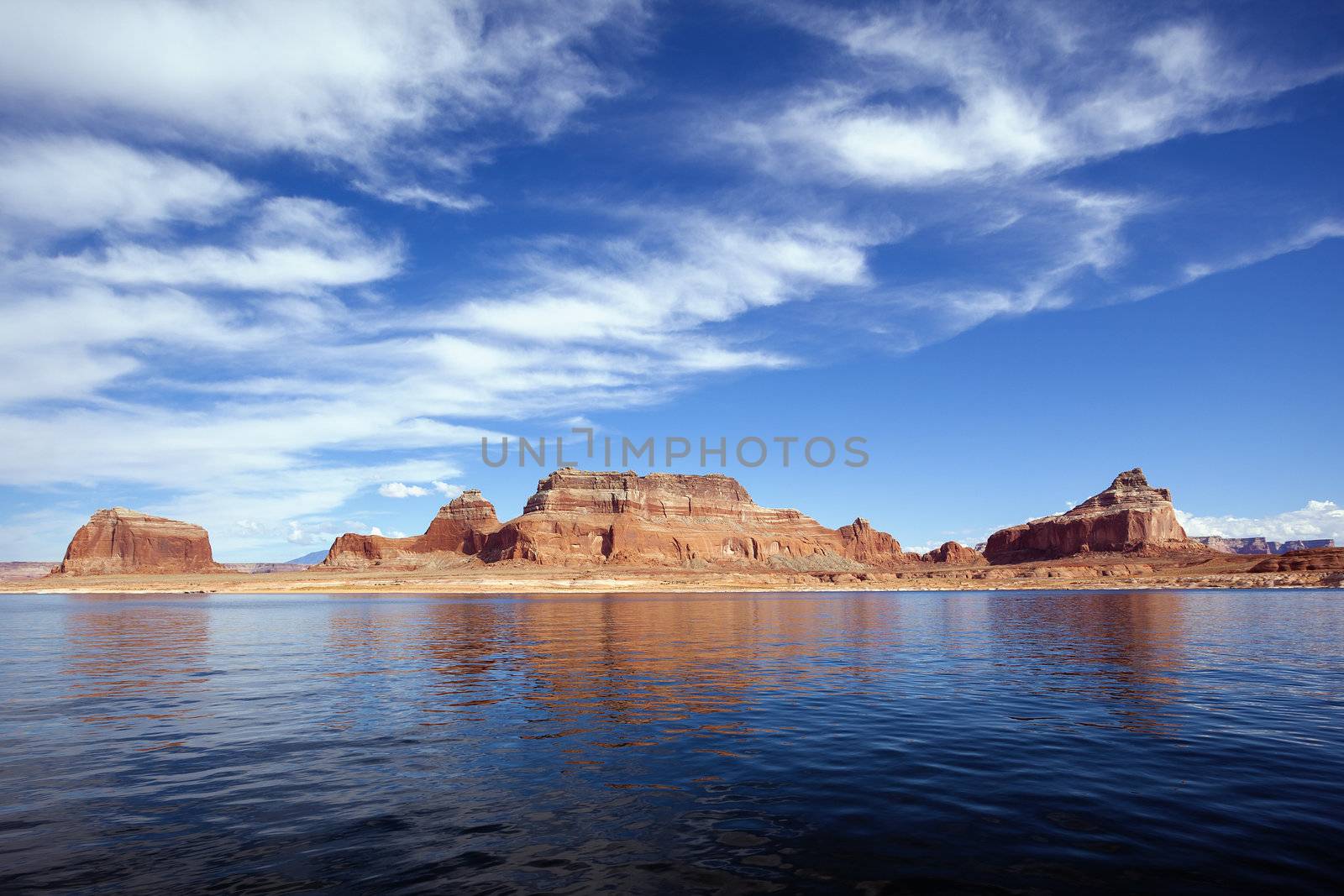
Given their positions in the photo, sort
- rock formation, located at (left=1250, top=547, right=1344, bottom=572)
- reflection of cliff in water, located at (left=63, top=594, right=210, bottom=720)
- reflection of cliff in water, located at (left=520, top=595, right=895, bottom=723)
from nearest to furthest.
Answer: reflection of cliff in water, located at (left=520, top=595, right=895, bottom=723) < reflection of cliff in water, located at (left=63, top=594, right=210, bottom=720) < rock formation, located at (left=1250, top=547, right=1344, bottom=572)

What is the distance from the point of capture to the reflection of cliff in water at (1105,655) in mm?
18734

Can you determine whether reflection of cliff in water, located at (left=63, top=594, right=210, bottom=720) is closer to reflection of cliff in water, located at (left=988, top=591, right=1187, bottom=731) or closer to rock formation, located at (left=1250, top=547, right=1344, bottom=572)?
reflection of cliff in water, located at (left=988, top=591, right=1187, bottom=731)

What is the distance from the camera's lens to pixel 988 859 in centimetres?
827

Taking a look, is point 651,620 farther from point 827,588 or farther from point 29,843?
point 827,588

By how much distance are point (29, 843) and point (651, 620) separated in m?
41.4

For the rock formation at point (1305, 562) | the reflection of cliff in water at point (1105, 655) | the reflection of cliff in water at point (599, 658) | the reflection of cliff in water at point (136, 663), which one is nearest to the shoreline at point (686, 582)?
the rock formation at point (1305, 562)

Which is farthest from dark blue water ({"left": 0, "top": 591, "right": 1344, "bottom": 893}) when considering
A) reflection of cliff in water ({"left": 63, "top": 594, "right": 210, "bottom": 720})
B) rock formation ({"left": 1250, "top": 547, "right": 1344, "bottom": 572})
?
rock formation ({"left": 1250, "top": 547, "right": 1344, "bottom": 572})

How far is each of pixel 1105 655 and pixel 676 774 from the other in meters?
23.6

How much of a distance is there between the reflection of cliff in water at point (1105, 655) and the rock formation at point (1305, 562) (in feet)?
329

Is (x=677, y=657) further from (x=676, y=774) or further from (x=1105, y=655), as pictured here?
(x=1105, y=655)

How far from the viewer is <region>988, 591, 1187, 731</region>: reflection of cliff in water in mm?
18734

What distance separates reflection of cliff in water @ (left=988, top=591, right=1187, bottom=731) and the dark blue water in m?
0.25

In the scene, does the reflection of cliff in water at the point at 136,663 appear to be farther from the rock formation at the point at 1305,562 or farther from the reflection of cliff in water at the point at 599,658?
the rock formation at the point at 1305,562

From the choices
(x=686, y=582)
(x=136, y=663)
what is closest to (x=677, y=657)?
(x=136, y=663)
